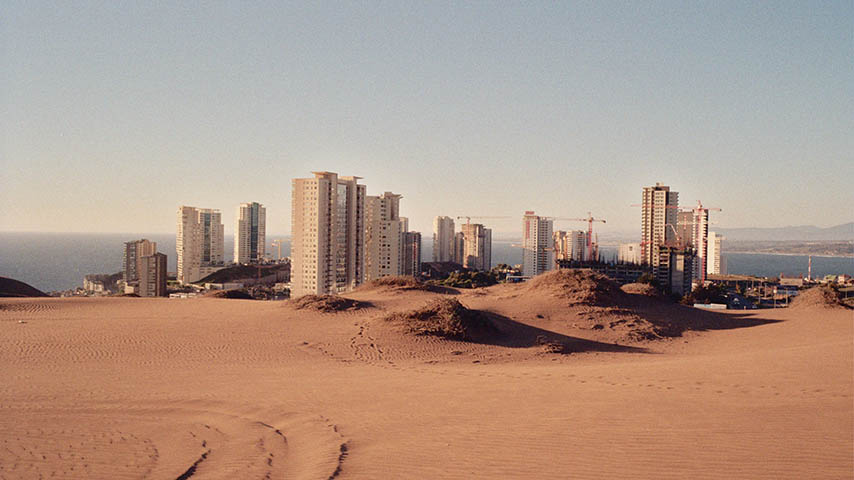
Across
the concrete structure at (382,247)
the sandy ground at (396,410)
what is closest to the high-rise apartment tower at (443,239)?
the concrete structure at (382,247)

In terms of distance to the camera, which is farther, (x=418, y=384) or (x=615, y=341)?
(x=615, y=341)

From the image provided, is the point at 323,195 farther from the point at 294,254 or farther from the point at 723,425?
the point at 723,425

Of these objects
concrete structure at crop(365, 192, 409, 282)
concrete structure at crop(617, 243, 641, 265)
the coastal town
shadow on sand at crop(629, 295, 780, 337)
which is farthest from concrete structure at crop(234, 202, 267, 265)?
shadow on sand at crop(629, 295, 780, 337)

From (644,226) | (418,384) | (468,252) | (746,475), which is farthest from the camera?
(468,252)

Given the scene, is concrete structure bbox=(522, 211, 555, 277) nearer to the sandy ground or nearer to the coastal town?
the coastal town

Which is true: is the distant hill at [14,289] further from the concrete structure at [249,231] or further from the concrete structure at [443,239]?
the concrete structure at [443,239]

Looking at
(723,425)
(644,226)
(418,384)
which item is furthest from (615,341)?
(644,226)
